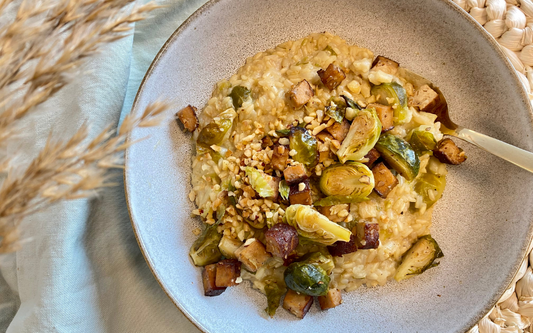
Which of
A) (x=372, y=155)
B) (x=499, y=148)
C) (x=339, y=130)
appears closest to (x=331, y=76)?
(x=339, y=130)

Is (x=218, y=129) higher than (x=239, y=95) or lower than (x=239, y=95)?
lower

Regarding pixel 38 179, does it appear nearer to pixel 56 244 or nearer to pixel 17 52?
pixel 17 52

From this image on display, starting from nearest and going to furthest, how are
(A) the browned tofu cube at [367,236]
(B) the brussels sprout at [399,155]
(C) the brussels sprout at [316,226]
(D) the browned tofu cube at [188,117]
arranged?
(C) the brussels sprout at [316,226]
(A) the browned tofu cube at [367,236]
(B) the brussels sprout at [399,155]
(D) the browned tofu cube at [188,117]

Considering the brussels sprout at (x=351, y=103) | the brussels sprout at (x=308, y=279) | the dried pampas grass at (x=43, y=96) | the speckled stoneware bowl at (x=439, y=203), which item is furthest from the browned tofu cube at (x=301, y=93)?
the dried pampas grass at (x=43, y=96)

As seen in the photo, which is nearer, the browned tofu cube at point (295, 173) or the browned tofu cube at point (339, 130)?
the browned tofu cube at point (295, 173)

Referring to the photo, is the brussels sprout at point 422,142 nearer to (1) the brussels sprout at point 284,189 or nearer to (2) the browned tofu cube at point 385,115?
(2) the browned tofu cube at point 385,115

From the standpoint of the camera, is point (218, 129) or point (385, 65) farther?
point (385, 65)

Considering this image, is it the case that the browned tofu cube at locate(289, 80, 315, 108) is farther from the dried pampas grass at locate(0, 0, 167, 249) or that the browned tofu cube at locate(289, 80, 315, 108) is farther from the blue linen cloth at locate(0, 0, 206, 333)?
the dried pampas grass at locate(0, 0, 167, 249)

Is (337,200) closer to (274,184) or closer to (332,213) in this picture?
(332,213)
